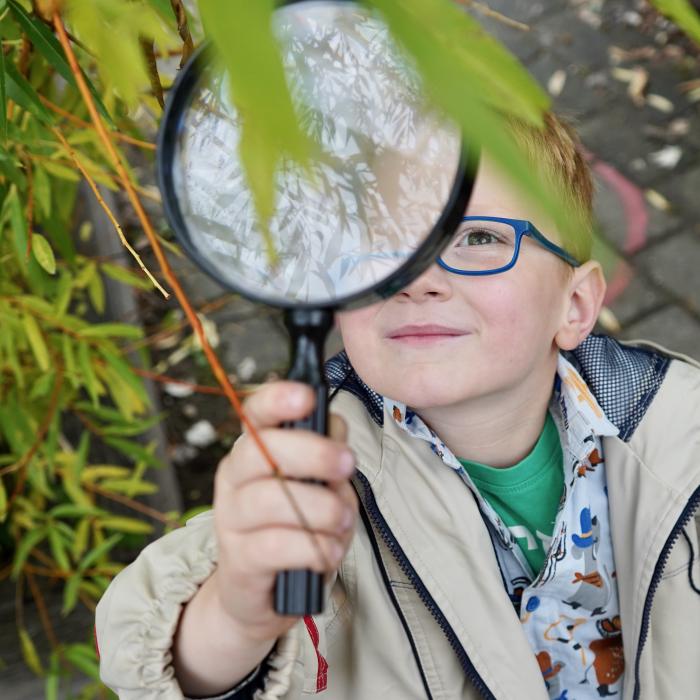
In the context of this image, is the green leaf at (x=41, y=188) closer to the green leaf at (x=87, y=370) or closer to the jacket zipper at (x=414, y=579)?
the green leaf at (x=87, y=370)

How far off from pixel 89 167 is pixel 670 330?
1.91 m

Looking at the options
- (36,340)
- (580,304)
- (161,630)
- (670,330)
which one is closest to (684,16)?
(161,630)

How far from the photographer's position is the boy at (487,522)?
0.99 meters

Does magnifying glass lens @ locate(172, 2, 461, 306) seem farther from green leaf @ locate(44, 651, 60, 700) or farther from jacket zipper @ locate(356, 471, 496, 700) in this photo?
green leaf @ locate(44, 651, 60, 700)

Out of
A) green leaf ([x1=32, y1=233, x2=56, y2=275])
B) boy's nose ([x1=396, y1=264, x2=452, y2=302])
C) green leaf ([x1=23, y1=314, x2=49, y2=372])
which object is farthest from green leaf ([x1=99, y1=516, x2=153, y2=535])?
boy's nose ([x1=396, y1=264, x2=452, y2=302])

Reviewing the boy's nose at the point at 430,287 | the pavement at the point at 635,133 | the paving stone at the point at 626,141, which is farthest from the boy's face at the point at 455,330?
the paving stone at the point at 626,141

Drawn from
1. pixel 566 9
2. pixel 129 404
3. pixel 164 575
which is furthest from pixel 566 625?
pixel 566 9

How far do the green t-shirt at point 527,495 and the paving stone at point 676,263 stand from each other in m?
1.55

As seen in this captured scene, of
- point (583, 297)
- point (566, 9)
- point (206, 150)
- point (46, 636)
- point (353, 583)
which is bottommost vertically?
point (46, 636)

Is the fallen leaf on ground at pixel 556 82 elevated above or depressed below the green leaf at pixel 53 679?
above

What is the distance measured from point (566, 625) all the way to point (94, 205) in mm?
1339

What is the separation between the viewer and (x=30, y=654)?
187cm

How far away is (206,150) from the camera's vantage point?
724 millimetres

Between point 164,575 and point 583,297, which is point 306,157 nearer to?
point 164,575
